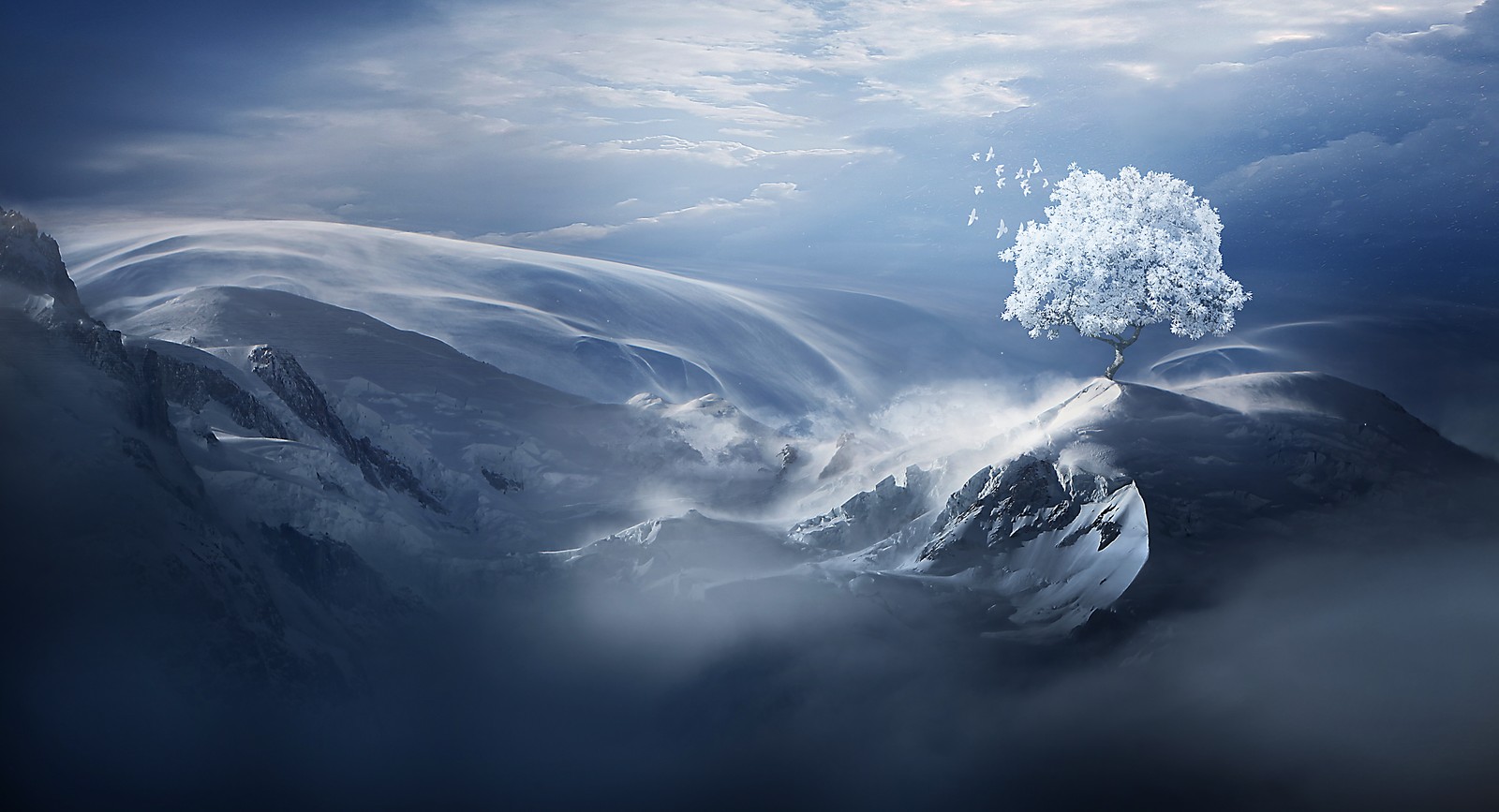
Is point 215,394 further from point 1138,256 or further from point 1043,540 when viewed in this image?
point 1138,256

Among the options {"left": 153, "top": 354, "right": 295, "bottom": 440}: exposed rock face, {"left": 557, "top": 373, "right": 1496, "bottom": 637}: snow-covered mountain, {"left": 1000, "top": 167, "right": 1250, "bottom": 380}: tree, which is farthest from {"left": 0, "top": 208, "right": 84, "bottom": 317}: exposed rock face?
{"left": 1000, "top": 167, "right": 1250, "bottom": 380}: tree

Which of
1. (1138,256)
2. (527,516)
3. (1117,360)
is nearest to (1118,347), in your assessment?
(1117,360)

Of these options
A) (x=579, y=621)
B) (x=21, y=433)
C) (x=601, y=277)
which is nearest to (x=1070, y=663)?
(x=579, y=621)

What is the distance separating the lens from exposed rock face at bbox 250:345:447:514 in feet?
49.9

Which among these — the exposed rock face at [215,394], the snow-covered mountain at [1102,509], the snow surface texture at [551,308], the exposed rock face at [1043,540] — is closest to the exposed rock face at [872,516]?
the snow-covered mountain at [1102,509]

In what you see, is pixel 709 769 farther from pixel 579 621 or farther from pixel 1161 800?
pixel 1161 800

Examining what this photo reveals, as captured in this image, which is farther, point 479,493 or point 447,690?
point 479,493

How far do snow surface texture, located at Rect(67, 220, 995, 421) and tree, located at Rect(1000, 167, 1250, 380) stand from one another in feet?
17.5

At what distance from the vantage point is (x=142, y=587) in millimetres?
10195

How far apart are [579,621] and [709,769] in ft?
9.96

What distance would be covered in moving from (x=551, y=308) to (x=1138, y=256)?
40.4 ft

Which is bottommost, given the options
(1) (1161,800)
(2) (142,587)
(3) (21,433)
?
(1) (1161,800)

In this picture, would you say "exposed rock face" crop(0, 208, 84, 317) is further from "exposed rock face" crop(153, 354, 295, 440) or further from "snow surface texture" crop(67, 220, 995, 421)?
"snow surface texture" crop(67, 220, 995, 421)

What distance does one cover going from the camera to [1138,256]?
14.7 metres
